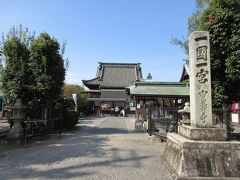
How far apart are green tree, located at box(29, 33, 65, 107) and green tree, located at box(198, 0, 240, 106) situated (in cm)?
852

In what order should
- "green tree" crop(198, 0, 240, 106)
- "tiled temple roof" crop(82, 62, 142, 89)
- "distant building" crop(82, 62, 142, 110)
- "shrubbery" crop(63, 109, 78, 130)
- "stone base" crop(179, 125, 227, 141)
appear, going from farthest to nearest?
"tiled temple roof" crop(82, 62, 142, 89) < "distant building" crop(82, 62, 142, 110) < "shrubbery" crop(63, 109, 78, 130) < "green tree" crop(198, 0, 240, 106) < "stone base" crop(179, 125, 227, 141)

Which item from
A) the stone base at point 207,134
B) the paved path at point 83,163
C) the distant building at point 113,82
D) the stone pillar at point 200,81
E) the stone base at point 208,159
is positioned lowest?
the paved path at point 83,163

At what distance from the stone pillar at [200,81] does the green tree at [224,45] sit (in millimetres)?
2387

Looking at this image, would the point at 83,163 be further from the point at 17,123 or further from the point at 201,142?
the point at 17,123

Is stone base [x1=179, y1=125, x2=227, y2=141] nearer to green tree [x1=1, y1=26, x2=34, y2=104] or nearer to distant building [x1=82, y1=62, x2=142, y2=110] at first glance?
green tree [x1=1, y1=26, x2=34, y2=104]

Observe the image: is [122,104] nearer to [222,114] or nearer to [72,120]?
[72,120]

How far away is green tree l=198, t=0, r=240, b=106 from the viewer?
838 cm

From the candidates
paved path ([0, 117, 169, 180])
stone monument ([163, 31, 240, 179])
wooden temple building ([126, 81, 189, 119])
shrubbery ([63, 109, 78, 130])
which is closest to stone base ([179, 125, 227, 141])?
stone monument ([163, 31, 240, 179])

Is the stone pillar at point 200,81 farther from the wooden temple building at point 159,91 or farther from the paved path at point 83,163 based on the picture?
the wooden temple building at point 159,91

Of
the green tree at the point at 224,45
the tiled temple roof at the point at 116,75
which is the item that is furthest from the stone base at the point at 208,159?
the tiled temple roof at the point at 116,75

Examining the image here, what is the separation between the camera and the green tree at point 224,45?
838cm

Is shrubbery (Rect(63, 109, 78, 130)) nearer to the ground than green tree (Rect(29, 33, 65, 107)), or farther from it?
nearer to the ground

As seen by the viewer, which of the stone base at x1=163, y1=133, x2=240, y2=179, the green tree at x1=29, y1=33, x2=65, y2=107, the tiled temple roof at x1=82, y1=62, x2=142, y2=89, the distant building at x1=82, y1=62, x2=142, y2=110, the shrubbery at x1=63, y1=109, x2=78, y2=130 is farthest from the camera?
the tiled temple roof at x1=82, y1=62, x2=142, y2=89

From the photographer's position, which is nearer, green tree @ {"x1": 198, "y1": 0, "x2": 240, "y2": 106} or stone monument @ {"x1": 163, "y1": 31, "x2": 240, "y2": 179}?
stone monument @ {"x1": 163, "y1": 31, "x2": 240, "y2": 179}
